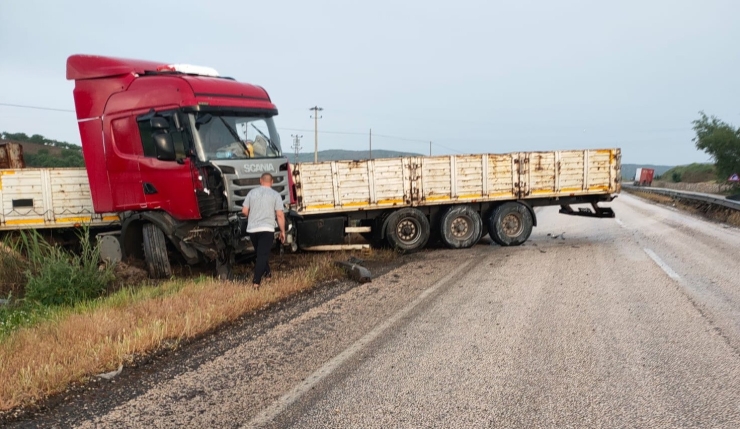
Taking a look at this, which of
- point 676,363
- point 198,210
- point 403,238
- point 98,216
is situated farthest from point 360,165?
point 676,363

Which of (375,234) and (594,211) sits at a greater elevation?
(594,211)

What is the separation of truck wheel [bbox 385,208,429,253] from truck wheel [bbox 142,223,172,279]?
5215 millimetres

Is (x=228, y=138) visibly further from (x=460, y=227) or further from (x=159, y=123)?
(x=460, y=227)

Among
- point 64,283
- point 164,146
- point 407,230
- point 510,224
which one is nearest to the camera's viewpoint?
point 64,283

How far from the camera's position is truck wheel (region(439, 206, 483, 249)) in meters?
13.2

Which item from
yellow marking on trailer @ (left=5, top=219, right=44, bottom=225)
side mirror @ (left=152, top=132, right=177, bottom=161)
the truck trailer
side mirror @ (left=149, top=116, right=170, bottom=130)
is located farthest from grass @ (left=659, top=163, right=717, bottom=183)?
yellow marking on trailer @ (left=5, top=219, right=44, bottom=225)

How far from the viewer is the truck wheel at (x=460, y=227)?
13.2 metres

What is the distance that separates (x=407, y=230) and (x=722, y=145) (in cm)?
3765

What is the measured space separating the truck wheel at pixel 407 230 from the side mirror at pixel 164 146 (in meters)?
5.63

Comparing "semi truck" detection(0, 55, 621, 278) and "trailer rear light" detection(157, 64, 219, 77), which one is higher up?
"trailer rear light" detection(157, 64, 219, 77)

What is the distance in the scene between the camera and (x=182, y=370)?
4848 mm

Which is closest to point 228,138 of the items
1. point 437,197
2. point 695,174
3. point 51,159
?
point 437,197

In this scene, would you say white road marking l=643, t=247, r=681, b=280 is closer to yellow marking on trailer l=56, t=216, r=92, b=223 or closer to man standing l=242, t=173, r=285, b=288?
man standing l=242, t=173, r=285, b=288

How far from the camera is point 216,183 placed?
8.56 meters
